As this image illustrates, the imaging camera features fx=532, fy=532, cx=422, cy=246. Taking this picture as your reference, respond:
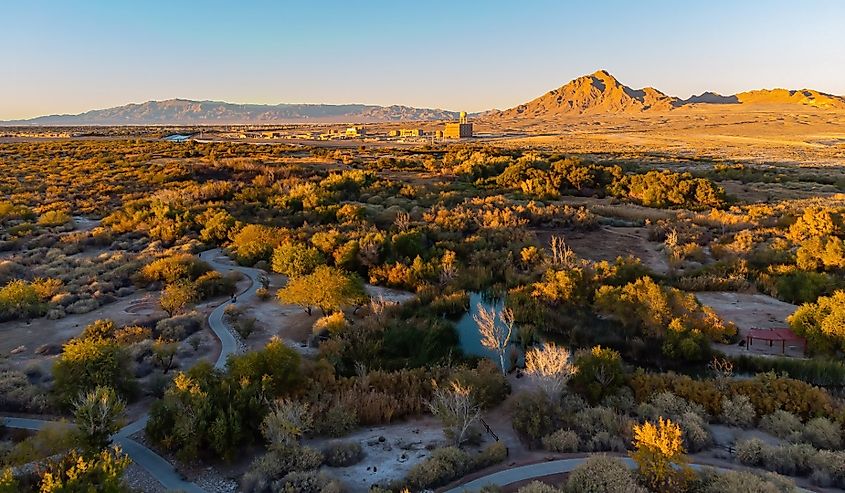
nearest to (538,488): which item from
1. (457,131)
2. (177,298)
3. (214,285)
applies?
(177,298)

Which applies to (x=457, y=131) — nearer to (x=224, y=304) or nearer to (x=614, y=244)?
(x=614, y=244)

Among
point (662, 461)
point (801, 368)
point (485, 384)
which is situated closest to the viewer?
point (662, 461)

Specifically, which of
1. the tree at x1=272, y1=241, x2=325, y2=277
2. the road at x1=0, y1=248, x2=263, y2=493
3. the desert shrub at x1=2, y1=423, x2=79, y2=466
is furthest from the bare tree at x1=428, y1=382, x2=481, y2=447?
the tree at x1=272, y1=241, x2=325, y2=277

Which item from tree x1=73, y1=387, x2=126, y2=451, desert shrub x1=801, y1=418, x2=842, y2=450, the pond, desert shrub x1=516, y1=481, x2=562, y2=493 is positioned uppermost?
tree x1=73, y1=387, x2=126, y2=451

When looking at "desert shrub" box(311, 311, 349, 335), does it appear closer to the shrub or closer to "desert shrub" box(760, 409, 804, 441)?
the shrub

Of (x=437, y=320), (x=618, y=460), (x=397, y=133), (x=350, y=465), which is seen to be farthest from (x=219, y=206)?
(x=397, y=133)

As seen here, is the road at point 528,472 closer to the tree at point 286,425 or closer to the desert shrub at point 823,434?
the desert shrub at point 823,434
